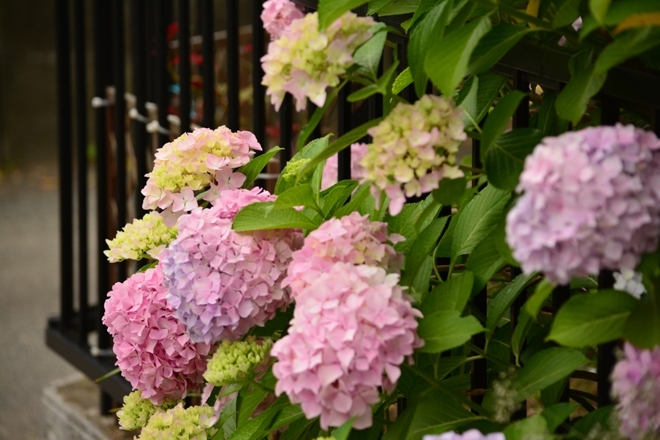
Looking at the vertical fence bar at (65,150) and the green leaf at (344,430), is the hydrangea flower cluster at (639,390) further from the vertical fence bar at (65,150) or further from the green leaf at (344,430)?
the vertical fence bar at (65,150)

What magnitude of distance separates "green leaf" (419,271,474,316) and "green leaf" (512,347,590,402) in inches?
4.2

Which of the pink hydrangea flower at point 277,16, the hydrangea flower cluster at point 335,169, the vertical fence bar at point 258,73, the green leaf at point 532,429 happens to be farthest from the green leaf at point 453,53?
the vertical fence bar at point 258,73

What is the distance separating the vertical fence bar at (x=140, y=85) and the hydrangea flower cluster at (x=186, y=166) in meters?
1.07

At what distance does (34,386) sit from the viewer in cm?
360

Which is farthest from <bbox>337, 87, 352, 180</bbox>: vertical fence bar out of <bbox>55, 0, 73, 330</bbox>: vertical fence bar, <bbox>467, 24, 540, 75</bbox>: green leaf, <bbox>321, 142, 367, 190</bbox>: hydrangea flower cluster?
<bbox>55, 0, 73, 330</bbox>: vertical fence bar

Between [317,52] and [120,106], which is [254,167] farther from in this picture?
[120,106]

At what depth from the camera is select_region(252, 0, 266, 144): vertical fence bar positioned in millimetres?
1933

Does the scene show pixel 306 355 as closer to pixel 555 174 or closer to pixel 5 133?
pixel 555 174

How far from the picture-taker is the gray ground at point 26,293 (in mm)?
3445

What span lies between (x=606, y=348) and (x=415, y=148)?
367mm

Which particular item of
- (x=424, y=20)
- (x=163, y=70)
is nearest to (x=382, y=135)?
(x=424, y=20)

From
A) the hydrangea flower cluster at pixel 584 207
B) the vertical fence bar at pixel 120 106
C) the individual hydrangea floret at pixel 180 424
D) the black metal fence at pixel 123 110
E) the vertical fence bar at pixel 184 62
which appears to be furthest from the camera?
the vertical fence bar at pixel 120 106

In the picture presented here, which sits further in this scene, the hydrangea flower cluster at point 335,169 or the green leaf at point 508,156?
the hydrangea flower cluster at point 335,169

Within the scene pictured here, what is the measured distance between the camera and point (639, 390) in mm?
945
